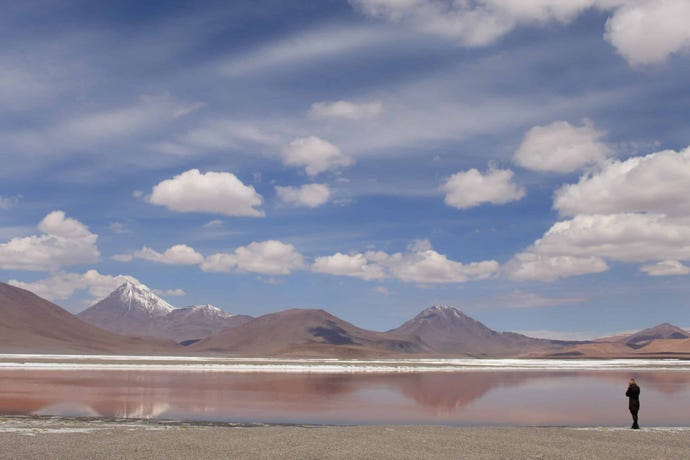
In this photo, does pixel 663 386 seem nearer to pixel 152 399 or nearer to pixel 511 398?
pixel 511 398

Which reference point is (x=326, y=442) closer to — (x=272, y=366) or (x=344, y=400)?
(x=344, y=400)

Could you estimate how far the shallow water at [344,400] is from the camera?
3044 centimetres

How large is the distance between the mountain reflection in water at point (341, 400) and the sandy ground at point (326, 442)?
567 centimetres

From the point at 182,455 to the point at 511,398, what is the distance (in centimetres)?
A: 2767

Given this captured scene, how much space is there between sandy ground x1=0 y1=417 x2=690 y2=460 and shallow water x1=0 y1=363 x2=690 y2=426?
560 cm

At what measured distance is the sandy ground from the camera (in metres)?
18.3

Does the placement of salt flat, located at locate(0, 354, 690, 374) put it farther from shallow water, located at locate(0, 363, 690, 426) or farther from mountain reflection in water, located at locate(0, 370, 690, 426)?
shallow water, located at locate(0, 363, 690, 426)

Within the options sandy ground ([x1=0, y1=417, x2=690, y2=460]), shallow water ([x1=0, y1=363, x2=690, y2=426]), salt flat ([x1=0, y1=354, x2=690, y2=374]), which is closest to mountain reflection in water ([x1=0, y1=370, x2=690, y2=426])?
shallow water ([x1=0, y1=363, x2=690, y2=426])

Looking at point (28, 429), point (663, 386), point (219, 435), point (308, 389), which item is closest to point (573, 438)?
point (219, 435)

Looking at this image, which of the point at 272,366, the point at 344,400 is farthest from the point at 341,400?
the point at 272,366

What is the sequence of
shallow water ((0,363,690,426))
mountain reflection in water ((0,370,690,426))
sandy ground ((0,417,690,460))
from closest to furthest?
sandy ground ((0,417,690,460)) → shallow water ((0,363,690,426)) → mountain reflection in water ((0,370,690,426))

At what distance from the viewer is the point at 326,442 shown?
798 inches

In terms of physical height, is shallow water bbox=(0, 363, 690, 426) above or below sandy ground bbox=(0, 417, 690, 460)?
below

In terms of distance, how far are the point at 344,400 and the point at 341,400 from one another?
0.57 feet
